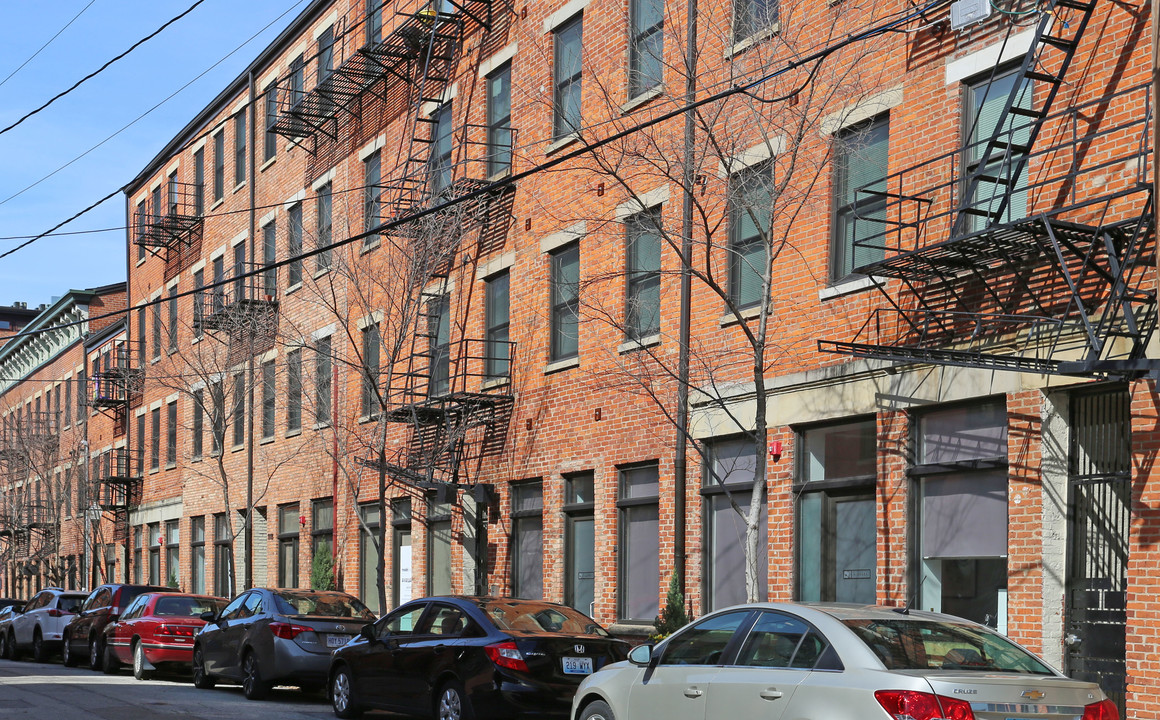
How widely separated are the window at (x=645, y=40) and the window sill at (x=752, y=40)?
1827 millimetres

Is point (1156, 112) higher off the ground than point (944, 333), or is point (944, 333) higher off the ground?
point (1156, 112)

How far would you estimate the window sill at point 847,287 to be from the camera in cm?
1564

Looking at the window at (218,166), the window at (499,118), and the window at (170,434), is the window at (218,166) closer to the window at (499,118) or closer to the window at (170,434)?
the window at (170,434)

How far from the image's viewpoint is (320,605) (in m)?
18.6

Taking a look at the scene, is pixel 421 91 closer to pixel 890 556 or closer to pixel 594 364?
pixel 594 364

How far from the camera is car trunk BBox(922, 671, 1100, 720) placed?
319 inches

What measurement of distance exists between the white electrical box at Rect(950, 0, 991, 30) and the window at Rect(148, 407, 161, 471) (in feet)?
107

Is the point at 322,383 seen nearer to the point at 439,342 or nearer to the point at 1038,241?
the point at 439,342

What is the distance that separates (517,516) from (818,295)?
8.17 m

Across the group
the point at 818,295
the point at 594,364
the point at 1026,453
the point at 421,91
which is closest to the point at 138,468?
the point at 421,91

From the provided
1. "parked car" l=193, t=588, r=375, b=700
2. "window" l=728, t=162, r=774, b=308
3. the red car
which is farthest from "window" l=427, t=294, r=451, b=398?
"window" l=728, t=162, r=774, b=308

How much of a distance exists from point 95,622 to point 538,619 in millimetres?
13889

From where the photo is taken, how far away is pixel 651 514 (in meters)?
19.6

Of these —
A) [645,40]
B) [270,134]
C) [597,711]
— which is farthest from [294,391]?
[597,711]
